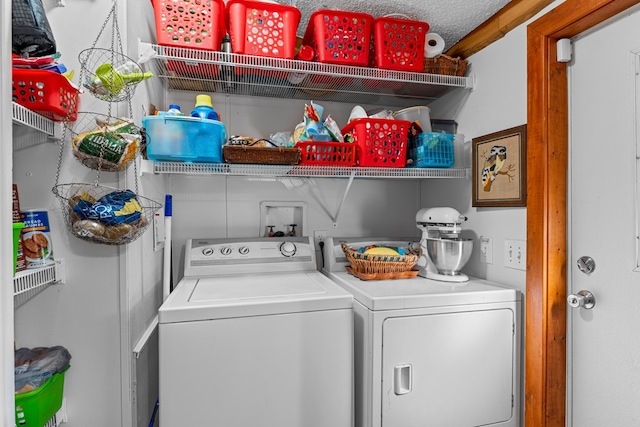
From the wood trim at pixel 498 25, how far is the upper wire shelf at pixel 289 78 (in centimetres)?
20

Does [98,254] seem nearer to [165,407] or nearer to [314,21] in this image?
[165,407]

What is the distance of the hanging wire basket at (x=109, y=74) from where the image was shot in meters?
1.07

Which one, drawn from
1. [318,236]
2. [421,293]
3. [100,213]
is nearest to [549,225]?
[421,293]

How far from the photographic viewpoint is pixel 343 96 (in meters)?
2.12

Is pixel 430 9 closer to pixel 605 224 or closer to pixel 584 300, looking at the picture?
pixel 605 224

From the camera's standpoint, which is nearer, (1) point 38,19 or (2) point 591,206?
(1) point 38,19

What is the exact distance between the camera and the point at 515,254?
1614 millimetres

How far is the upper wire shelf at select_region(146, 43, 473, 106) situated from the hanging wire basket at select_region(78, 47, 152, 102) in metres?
0.22

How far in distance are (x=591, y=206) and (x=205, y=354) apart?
166 cm

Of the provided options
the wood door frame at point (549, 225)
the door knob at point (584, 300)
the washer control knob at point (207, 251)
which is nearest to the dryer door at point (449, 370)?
the wood door frame at point (549, 225)

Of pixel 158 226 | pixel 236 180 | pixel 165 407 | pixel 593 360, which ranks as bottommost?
pixel 165 407

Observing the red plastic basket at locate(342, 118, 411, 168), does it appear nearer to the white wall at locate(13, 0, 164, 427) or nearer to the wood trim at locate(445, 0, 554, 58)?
the wood trim at locate(445, 0, 554, 58)

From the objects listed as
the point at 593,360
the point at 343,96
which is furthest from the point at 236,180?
the point at 593,360

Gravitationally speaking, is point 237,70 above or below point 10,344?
above
